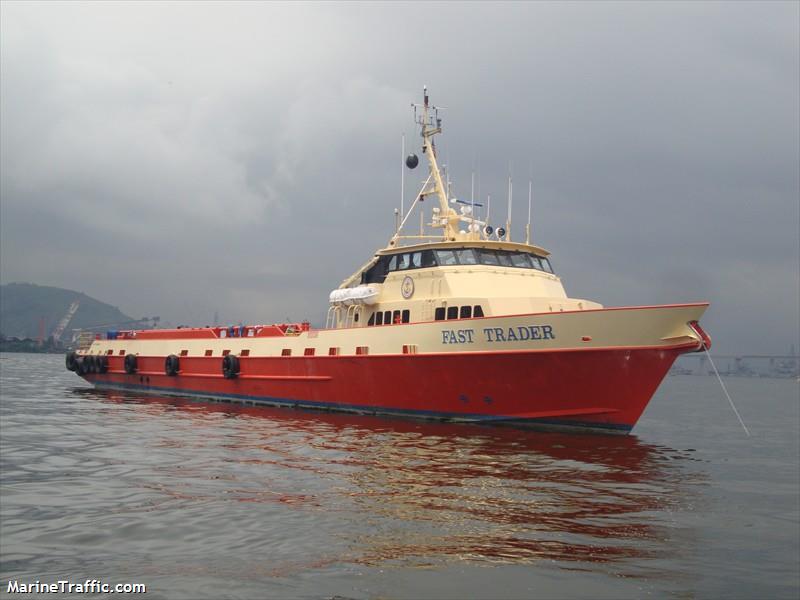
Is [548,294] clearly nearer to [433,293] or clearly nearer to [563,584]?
[433,293]

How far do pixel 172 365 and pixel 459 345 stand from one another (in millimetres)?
15946

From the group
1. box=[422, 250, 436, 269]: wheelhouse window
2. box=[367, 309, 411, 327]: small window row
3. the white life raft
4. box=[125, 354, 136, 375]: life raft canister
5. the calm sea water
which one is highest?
box=[422, 250, 436, 269]: wheelhouse window

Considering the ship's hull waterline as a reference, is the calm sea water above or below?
below

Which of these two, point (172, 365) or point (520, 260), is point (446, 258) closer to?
point (520, 260)

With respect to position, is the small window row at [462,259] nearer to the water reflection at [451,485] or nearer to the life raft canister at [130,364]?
the water reflection at [451,485]

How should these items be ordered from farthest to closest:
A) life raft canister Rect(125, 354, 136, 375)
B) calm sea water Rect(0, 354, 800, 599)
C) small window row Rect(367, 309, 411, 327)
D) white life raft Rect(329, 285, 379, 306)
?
life raft canister Rect(125, 354, 136, 375) → white life raft Rect(329, 285, 379, 306) → small window row Rect(367, 309, 411, 327) → calm sea water Rect(0, 354, 800, 599)

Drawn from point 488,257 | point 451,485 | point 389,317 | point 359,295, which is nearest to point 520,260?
point 488,257

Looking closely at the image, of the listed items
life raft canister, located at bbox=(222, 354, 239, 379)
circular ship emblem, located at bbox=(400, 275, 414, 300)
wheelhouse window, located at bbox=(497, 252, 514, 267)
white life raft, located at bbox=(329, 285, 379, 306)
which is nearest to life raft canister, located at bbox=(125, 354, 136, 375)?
life raft canister, located at bbox=(222, 354, 239, 379)

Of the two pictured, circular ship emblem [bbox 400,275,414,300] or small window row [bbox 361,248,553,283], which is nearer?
small window row [bbox 361,248,553,283]

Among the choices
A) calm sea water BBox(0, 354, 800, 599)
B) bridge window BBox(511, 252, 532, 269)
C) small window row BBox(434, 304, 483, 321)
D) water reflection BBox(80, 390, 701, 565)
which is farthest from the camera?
bridge window BBox(511, 252, 532, 269)

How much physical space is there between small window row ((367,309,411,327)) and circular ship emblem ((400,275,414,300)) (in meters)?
0.50

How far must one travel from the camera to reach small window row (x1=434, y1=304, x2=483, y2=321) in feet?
58.6

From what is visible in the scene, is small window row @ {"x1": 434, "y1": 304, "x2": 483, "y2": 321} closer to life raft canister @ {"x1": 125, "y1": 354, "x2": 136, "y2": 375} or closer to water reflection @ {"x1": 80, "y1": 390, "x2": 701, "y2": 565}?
water reflection @ {"x1": 80, "y1": 390, "x2": 701, "y2": 565}

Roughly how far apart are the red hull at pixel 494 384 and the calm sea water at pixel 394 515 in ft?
2.75
